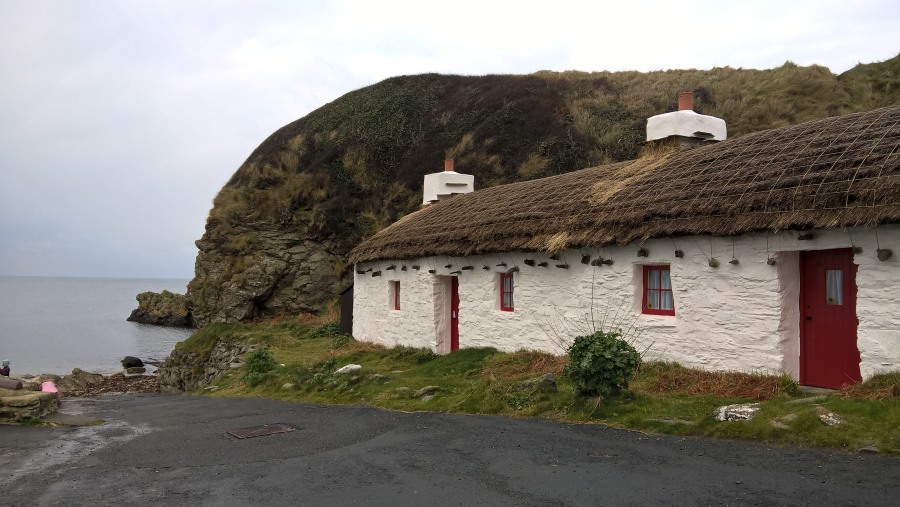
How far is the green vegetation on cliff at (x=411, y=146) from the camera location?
103ft

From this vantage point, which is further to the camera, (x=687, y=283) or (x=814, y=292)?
(x=687, y=283)

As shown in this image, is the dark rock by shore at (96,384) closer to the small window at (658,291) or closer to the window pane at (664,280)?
the small window at (658,291)

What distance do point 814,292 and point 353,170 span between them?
2811 centimetres

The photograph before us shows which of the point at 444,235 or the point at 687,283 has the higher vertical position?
the point at 444,235

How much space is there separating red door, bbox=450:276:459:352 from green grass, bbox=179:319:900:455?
74cm

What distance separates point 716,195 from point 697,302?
5.91 feet

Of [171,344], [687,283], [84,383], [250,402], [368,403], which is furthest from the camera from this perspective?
[171,344]

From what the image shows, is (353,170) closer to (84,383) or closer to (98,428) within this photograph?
(84,383)

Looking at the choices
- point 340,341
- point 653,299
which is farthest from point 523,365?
point 340,341

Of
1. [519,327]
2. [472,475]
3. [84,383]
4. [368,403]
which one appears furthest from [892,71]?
[84,383]

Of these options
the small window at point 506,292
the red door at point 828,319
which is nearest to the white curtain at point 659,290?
the red door at point 828,319

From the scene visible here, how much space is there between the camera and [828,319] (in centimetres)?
1002

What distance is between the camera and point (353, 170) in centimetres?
3572

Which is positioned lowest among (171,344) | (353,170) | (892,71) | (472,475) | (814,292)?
(171,344)
